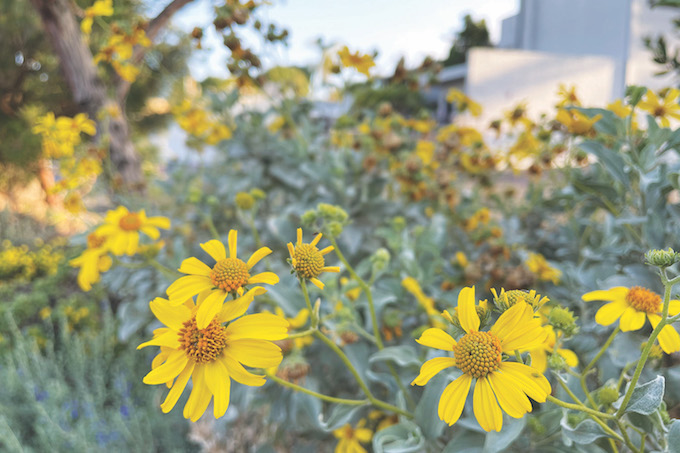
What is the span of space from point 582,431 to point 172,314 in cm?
40

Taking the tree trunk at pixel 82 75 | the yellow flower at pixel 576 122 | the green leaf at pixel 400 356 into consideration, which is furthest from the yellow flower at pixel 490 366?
the tree trunk at pixel 82 75

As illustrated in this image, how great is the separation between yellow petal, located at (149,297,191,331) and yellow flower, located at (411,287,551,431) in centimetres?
21

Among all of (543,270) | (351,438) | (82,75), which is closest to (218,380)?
(351,438)

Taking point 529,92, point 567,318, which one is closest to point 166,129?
point 529,92

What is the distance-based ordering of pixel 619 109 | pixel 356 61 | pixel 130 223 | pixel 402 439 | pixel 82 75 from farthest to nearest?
pixel 82 75, pixel 356 61, pixel 130 223, pixel 619 109, pixel 402 439

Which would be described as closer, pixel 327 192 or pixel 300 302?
pixel 300 302

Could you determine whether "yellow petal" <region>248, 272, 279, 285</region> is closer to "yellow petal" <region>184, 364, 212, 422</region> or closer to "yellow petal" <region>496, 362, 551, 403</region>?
"yellow petal" <region>184, 364, 212, 422</region>

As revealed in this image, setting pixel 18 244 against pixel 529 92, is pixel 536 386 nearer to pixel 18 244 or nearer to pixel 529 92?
pixel 18 244

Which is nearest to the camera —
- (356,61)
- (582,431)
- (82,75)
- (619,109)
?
(582,431)

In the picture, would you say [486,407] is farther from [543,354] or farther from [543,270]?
[543,270]

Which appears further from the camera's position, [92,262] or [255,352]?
[92,262]

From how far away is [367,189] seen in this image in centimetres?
113

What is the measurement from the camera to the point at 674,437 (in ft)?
1.20

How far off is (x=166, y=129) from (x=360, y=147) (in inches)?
242
